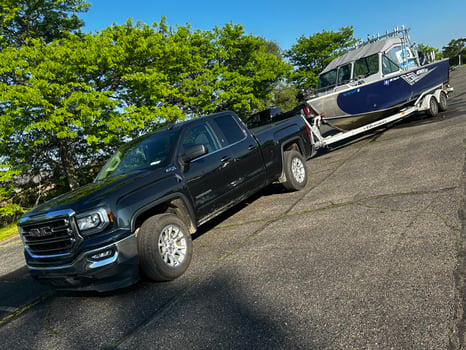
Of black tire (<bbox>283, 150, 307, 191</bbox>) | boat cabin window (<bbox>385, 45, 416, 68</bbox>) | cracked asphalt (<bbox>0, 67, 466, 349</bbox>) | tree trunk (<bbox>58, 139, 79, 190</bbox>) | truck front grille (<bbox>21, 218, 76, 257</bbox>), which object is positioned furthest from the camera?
tree trunk (<bbox>58, 139, 79, 190</bbox>)

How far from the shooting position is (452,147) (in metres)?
7.05

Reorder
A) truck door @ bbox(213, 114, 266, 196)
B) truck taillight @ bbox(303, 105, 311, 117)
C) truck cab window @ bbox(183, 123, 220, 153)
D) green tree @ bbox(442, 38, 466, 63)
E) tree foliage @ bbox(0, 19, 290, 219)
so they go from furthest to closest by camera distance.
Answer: green tree @ bbox(442, 38, 466, 63)
tree foliage @ bbox(0, 19, 290, 219)
truck taillight @ bbox(303, 105, 311, 117)
truck door @ bbox(213, 114, 266, 196)
truck cab window @ bbox(183, 123, 220, 153)

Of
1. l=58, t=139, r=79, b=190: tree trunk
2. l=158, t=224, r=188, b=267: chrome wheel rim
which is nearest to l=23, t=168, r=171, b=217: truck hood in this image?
l=158, t=224, r=188, b=267: chrome wheel rim

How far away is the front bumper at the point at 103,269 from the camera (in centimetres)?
349

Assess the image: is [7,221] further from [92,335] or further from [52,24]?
[92,335]

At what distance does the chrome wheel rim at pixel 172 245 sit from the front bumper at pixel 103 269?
0.38 meters

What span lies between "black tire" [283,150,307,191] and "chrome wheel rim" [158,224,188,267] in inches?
119

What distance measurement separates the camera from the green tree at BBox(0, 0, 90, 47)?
17.8 m

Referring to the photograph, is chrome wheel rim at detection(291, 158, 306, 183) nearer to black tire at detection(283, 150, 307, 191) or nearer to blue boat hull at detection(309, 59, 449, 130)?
black tire at detection(283, 150, 307, 191)

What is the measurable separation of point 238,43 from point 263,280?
25984 mm

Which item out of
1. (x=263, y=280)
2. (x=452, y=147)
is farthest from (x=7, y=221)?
(x=452, y=147)

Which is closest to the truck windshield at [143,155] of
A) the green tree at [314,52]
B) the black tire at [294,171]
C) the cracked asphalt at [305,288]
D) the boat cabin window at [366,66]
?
the cracked asphalt at [305,288]

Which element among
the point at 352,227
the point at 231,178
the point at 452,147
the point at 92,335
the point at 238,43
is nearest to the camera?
the point at 92,335

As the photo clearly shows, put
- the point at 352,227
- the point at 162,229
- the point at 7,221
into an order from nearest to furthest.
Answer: the point at 162,229 < the point at 352,227 < the point at 7,221
